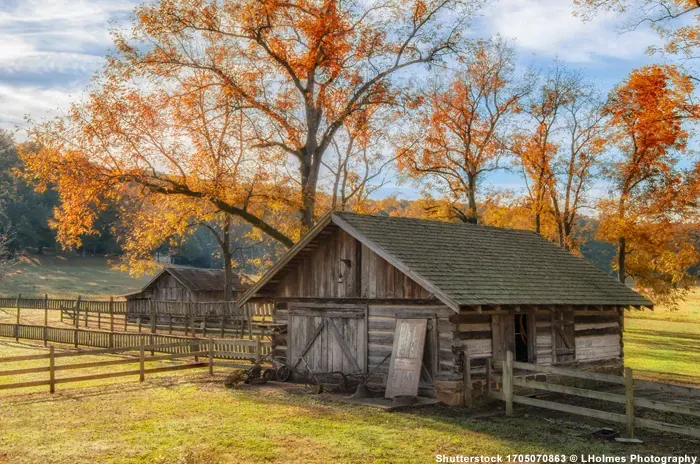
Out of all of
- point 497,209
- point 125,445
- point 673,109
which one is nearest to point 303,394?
point 125,445

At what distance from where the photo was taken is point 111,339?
102 feet

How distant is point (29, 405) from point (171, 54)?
19462mm

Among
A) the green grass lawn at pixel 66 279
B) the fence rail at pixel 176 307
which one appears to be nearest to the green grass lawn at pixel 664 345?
the fence rail at pixel 176 307

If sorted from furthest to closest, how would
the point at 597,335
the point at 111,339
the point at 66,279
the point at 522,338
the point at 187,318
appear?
the point at 66,279, the point at 187,318, the point at 111,339, the point at 597,335, the point at 522,338

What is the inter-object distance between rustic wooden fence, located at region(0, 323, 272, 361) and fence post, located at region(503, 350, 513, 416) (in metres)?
9.24

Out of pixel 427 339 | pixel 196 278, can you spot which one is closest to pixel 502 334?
pixel 427 339

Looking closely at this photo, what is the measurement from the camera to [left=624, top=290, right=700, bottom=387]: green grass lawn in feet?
90.4

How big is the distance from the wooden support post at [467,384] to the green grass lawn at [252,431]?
0.75 meters

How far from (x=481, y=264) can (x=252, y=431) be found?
9677 mm

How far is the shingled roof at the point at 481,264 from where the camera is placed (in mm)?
18984

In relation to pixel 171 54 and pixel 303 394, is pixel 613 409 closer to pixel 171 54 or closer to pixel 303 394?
pixel 303 394

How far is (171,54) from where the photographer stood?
1298 inches

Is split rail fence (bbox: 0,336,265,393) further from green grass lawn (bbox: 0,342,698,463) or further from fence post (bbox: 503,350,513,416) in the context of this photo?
fence post (bbox: 503,350,513,416)

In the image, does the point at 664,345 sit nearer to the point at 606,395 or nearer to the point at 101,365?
the point at 606,395
